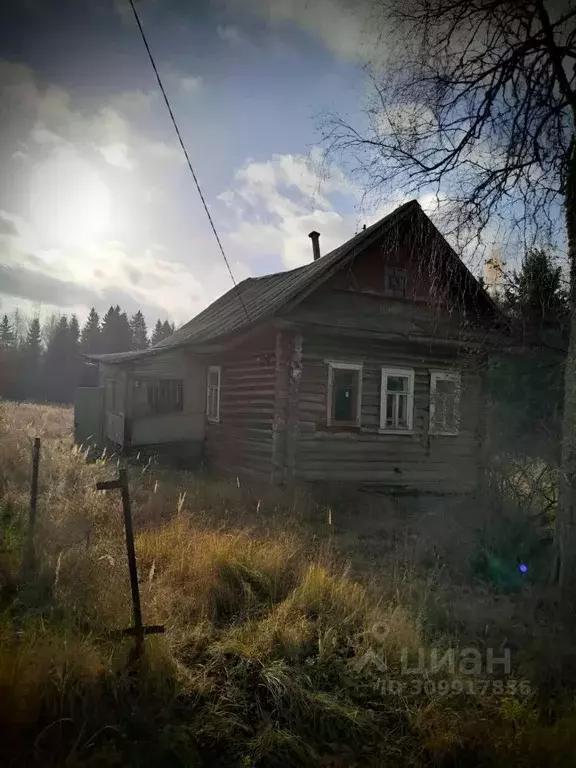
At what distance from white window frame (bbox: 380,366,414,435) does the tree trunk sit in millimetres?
6039

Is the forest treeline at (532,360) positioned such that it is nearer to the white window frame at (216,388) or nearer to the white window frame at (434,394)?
the white window frame at (434,394)

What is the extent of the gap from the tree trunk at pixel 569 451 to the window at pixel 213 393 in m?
9.37

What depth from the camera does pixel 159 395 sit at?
1425 centimetres

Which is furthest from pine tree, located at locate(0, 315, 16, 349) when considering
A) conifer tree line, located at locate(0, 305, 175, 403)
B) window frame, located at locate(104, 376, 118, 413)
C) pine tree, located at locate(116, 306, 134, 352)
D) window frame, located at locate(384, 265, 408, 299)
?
window frame, located at locate(384, 265, 408, 299)

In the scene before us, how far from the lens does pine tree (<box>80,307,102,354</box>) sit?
198 ft

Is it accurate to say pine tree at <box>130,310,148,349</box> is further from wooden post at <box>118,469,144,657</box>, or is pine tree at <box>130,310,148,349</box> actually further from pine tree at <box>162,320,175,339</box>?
wooden post at <box>118,469,144,657</box>

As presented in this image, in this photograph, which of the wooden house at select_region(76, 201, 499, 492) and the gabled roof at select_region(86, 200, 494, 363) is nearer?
the gabled roof at select_region(86, 200, 494, 363)

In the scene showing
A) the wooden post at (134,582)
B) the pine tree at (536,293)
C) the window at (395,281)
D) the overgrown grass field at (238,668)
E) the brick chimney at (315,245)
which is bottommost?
the overgrown grass field at (238,668)

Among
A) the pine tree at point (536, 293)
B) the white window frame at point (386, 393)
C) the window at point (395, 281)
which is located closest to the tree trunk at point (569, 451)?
the pine tree at point (536, 293)

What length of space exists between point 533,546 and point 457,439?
618 centimetres

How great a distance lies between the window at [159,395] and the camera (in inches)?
556

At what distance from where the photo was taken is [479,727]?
3.13 m

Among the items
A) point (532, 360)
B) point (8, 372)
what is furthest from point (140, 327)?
point (532, 360)

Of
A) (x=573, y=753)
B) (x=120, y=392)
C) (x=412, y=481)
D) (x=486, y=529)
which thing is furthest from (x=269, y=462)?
(x=573, y=753)
